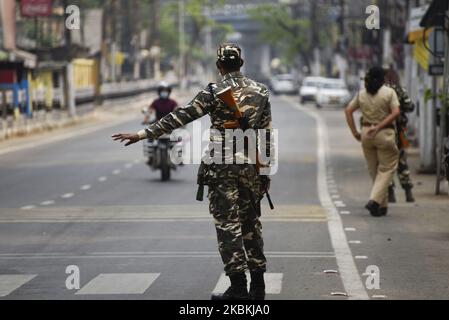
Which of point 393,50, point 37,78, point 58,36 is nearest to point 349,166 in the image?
point 393,50

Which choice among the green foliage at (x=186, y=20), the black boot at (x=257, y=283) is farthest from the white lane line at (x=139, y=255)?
the green foliage at (x=186, y=20)

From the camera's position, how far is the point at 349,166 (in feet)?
102

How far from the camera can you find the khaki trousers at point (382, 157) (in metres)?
18.9

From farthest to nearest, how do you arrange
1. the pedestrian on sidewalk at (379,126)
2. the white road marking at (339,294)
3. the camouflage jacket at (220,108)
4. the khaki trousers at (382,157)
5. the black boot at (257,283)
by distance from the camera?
the khaki trousers at (382,157) < the pedestrian on sidewalk at (379,126) < the white road marking at (339,294) < the black boot at (257,283) < the camouflage jacket at (220,108)

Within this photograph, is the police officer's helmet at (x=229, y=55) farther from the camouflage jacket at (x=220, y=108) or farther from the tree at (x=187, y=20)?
the tree at (x=187, y=20)

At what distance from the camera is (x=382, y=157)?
1909cm

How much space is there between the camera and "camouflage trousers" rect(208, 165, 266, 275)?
1113 cm

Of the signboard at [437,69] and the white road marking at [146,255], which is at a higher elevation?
the signboard at [437,69]

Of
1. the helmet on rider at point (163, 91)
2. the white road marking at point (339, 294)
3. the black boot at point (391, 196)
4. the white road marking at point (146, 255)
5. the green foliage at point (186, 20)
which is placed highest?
the white road marking at point (339, 294)

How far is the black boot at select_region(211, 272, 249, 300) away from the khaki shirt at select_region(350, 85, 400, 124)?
25.9 feet

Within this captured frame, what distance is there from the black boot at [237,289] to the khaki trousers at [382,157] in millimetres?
7959

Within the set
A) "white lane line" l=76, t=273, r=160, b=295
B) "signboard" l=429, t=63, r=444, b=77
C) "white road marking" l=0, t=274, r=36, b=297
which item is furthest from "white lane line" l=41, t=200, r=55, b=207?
"white lane line" l=76, t=273, r=160, b=295

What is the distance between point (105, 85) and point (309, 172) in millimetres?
49331
